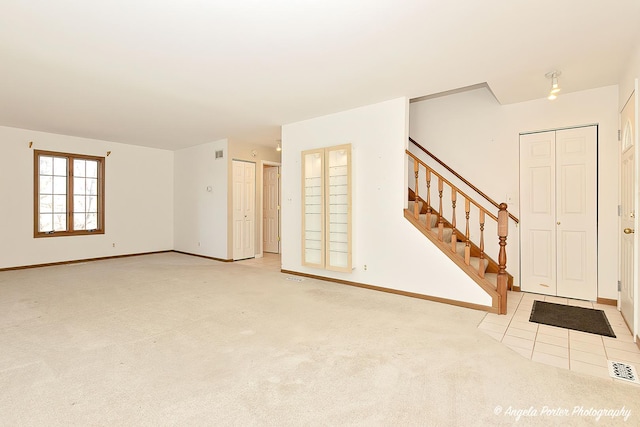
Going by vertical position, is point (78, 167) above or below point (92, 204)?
above

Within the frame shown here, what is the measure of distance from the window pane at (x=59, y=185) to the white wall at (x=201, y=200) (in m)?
2.25

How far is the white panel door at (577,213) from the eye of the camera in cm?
392

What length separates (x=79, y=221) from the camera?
6754 millimetres

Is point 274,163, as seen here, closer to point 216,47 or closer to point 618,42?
point 216,47

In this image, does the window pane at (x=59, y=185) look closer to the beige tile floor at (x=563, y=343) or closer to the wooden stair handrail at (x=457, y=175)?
the wooden stair handrail at (x=457, y=175)

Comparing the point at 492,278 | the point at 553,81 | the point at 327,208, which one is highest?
the point at 553,81

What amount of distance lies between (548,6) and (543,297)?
3.39 m

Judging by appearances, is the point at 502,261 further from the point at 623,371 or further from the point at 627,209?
the point at 623,371

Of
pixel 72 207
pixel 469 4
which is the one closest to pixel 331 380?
pixel 469 4

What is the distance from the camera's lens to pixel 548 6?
2314 mm

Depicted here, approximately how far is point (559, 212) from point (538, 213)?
22 centimetres

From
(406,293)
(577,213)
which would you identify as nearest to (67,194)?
(406,293)

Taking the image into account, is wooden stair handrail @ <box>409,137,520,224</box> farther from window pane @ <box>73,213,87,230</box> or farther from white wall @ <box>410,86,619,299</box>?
window pane @ <box>73,213,87,230</box>

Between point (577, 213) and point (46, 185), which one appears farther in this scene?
point (46, 185)
